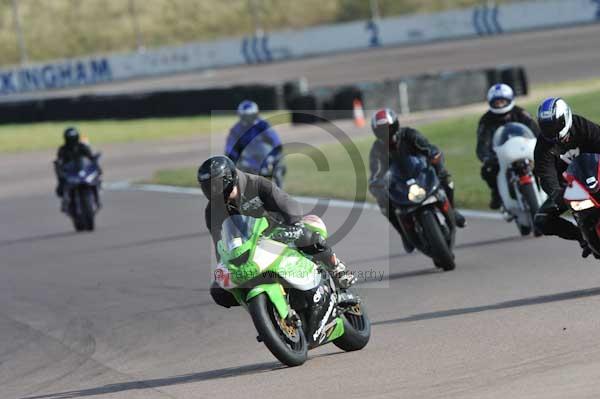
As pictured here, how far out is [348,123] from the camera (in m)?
33.5

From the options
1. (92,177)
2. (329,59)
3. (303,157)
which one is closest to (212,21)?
(329,59)

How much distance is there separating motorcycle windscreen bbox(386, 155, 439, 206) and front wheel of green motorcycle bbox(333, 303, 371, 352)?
132 inches

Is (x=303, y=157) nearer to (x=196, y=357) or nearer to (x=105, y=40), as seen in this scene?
(x=196, y=357)

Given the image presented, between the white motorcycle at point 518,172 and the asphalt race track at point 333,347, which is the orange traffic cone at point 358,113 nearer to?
the asphalt race track at point 333,347

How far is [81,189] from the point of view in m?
19.4

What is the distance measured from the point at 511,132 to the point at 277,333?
6.26 metres

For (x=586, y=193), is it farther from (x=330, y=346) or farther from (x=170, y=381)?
(x=170, y=381)

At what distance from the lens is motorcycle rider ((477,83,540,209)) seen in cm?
1366

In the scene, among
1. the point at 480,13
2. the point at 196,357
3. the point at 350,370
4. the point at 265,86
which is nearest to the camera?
the point at 350,370

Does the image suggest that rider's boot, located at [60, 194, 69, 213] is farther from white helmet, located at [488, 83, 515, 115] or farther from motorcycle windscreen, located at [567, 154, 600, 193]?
motorcycle windscreen, located at [567, 154, 600, 193]

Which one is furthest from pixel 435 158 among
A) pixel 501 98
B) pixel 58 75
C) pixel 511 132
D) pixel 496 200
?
pixel 58 75

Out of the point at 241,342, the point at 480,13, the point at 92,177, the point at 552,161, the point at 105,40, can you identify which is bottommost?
the point at 105,40

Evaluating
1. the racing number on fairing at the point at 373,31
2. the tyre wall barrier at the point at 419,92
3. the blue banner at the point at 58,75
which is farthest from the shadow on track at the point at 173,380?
the blue banner at the point at 58,75

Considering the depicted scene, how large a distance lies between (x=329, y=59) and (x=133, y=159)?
86.3 ft
